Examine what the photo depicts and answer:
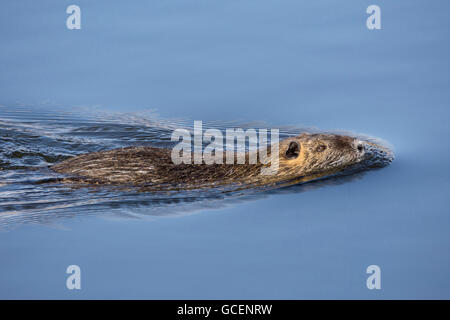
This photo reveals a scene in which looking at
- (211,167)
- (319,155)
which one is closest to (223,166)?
(211,167)

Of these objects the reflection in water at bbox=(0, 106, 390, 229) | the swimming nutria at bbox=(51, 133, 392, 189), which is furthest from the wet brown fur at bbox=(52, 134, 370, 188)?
the reflection in water at bbox=(0, 106, 390, 229)

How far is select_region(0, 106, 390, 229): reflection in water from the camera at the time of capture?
24.0 ft

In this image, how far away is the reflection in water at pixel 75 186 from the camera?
7309 millimetres

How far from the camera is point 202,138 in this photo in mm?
9891

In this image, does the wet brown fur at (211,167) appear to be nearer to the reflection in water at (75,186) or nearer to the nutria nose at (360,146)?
the nutria nose at (360,146)

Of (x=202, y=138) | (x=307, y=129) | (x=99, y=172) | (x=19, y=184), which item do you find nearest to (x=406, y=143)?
(x=307, y=129)

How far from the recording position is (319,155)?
7930 millimetres

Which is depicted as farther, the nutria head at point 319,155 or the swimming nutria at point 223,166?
the nutria head at point 319,155

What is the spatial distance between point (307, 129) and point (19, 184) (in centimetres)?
398

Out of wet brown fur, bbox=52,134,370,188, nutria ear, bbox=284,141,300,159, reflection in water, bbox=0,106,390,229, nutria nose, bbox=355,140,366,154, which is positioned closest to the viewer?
reflection in water, bbox=0,106,390,229

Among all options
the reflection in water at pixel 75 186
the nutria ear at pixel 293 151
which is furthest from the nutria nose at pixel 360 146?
the nutria ear at pixel 293 151

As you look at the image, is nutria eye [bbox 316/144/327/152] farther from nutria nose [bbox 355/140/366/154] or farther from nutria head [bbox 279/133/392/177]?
nutria nose [bbox 355/140/366/154]

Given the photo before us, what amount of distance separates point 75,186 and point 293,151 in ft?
8.46

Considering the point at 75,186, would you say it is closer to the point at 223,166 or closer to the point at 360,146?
the point at 223,166
